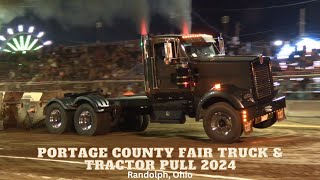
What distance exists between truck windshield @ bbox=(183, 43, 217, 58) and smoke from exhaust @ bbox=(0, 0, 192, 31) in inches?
501

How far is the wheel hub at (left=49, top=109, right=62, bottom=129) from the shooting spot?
43.5 feet

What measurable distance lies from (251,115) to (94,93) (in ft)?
14.7

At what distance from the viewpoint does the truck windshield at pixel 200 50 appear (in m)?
11.5

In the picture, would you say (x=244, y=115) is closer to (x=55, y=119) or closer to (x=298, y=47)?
(x=55, y=119)

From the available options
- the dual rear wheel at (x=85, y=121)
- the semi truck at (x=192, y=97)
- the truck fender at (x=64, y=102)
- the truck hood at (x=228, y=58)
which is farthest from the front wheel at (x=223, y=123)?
the truck fender at (x=64, y=102)

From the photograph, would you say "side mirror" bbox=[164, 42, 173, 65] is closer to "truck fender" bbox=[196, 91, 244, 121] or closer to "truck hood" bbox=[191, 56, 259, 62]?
"truck hood" bbox=[191, 56, 259, 62]

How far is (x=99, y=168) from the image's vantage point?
8.21 meters

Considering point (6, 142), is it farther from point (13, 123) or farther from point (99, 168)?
point (99, 168)

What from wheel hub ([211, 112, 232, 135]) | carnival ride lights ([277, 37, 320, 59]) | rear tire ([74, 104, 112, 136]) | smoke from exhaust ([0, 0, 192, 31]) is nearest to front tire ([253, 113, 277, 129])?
wheel hub ([211, 112, 232, 135])

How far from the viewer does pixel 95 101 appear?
1248 cm

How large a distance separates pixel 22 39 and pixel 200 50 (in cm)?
2913

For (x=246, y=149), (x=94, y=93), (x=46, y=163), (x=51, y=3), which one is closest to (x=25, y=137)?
(x=94, y=93)

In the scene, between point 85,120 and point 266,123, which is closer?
point 266,123

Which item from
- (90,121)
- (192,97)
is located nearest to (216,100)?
(192,97)
